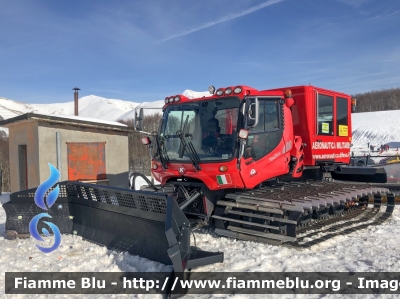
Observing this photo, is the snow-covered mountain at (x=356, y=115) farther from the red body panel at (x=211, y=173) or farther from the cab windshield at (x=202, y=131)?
the red body panel at (x=211, y=173)

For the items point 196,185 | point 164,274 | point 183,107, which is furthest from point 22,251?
point 183,107

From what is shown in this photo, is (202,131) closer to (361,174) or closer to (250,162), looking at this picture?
(250,162)

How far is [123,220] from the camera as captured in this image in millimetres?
Result: 5562

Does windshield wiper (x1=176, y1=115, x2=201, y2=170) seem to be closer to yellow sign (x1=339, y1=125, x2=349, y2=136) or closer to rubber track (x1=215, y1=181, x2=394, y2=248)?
rubber track (x1=215, y1=181, x2=394, y2=248)

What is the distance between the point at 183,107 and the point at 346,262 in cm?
368

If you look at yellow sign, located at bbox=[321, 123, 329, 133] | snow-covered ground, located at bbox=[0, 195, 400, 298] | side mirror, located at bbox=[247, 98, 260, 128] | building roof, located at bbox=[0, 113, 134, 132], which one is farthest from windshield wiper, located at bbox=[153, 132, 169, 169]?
building roof, located at bbox=[0, 113, 134, 132]

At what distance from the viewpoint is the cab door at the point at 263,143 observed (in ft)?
19.5

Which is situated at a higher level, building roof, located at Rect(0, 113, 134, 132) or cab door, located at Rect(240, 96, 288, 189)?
building roof, located at Rect(0, 113, 134, 132)

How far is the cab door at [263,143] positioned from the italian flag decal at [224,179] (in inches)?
8.5

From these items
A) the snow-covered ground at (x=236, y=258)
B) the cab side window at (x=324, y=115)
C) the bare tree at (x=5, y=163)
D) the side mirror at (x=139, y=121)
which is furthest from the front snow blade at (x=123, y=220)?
the bare tree at (x=5, y=163)

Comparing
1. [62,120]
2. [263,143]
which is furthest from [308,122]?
[62,120]

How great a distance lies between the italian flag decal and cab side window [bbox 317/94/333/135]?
8.78 ft

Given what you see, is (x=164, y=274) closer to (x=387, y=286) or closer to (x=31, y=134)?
(x=387, y=286)

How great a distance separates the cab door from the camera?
593 cm
